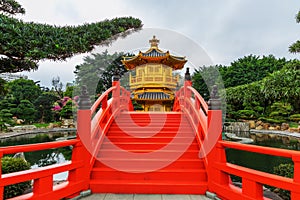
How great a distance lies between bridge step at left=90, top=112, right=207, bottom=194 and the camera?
327 cm

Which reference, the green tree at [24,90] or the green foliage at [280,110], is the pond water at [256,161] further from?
the green tree at [24,90]

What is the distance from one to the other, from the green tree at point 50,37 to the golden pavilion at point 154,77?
14.1 meters

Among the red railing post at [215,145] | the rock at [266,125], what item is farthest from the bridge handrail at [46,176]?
the rock at [266,125]

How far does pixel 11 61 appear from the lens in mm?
3018

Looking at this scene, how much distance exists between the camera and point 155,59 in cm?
1689

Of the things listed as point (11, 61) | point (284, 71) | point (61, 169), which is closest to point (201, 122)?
point (61, 169)

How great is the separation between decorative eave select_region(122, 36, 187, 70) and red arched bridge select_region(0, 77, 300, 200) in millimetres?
12686

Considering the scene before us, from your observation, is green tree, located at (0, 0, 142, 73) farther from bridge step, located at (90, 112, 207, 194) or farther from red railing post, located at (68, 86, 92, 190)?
bridge step, located at (90, 112, 207, 194)

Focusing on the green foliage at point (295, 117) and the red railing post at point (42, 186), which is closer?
the red railing post at point (42, 186)

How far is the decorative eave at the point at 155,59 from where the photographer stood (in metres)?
16.9

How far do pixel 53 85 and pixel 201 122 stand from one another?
3040cm

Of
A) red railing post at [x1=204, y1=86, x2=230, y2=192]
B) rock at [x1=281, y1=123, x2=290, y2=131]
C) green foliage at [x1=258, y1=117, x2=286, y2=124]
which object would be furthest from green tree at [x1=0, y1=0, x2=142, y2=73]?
green foliage at [x1=258, y1=117, x2=286, y2=124]

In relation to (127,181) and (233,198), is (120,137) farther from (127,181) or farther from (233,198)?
(233,198)

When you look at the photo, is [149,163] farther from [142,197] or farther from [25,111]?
[25,111]
